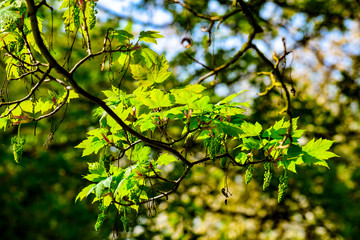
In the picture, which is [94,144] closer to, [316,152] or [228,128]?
[228,128]

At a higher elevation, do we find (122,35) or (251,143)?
(122,35)

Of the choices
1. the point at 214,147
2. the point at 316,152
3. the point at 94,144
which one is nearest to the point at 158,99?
the point at 214,147

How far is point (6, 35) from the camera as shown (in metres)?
1.76

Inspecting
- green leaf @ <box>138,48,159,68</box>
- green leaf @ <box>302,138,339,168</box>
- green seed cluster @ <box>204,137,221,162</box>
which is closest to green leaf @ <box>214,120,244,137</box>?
green seed cluster @ <box>204,137,221,162</box>

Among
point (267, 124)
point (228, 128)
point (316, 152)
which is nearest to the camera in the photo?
point (228, 128)

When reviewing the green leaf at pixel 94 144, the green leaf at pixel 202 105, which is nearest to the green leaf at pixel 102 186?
the green leaf at pixel 94 144

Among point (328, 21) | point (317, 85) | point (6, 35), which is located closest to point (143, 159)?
point (6, 35)

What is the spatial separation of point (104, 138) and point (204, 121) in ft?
1.71

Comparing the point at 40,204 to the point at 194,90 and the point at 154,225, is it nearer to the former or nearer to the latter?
the point at 154,225

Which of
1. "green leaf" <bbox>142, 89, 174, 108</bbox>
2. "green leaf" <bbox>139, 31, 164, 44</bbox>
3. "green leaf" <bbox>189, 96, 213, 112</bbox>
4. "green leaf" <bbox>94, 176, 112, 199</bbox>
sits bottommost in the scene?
"green leaf" <bbox>94, 176, 112, 199</bbox>

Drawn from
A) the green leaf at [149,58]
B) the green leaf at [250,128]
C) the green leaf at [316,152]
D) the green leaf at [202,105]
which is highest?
the green leaf at [149,58]

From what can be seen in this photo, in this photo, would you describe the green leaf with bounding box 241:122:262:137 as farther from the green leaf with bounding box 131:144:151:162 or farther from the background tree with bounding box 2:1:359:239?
the background tree with bounding box 2:1:359:239

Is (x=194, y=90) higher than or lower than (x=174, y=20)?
lower

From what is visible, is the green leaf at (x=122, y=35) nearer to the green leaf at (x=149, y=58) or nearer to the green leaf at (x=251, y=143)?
the green leaf at (x=149, y=58)
